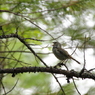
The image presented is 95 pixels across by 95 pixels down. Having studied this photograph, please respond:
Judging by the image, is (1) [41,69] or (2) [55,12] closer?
(1) [41,69]

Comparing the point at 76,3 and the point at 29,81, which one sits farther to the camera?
the point at 29,81

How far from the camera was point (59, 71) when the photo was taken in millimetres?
2271

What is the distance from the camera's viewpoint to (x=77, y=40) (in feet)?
10.3

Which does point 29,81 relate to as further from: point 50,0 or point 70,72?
point 70,72

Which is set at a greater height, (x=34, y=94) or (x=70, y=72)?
(x=70, y=72)

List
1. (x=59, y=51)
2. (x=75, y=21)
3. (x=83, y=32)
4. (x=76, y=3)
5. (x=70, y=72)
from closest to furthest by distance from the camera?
(x=70, y=72) → (x=83, y=32) → (x=76, y=3) → (x=75, y=21) → (x=59, y=51)

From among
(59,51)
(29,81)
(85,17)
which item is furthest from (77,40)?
(29,81)

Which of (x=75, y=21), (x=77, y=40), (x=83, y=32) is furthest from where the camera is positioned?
(x=75, y=21)

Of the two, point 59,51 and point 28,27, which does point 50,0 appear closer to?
point 28,27

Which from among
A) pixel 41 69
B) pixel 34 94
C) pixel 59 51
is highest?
pixel 41 69

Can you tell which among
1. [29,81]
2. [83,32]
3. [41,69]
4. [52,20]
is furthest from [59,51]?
[29,81]

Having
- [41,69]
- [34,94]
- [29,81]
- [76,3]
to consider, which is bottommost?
[29,81]

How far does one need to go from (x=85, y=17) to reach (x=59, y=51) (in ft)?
2.46

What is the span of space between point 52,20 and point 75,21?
1.20 feet
